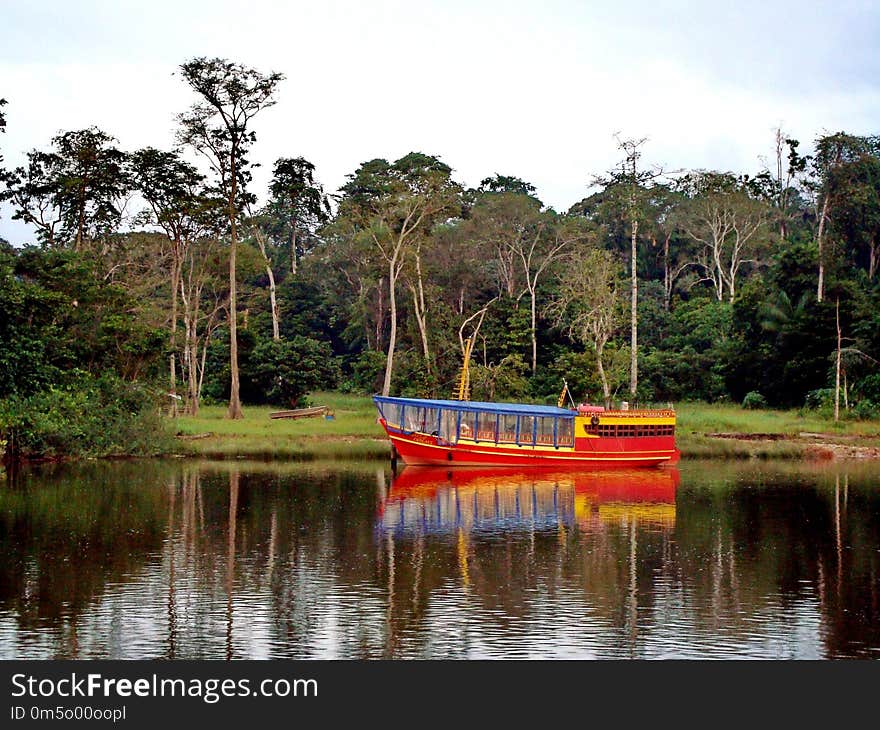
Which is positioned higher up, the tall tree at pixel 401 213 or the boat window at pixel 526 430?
the tall tree at pixel 401 213

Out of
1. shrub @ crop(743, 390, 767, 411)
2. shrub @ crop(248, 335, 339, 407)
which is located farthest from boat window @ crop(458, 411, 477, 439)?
shrub @ crop(743, 390, 767, 411)

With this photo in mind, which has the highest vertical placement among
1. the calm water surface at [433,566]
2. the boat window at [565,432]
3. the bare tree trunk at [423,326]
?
the bare tree trunk at [423,326]

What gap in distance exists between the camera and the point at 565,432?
4300 centimetres

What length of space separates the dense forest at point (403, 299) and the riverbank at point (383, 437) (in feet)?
5.73

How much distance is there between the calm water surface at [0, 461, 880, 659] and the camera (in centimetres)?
1898

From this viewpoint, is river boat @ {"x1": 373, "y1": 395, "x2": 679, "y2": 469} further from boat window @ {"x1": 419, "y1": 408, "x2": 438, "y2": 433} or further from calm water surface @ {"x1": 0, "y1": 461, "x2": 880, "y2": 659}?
calm water surface @ {"x1": 0, "y1": 461, "x2": 880, "y2": 659}

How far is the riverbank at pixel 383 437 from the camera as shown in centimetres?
4534

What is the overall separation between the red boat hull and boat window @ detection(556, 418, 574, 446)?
0.90ft

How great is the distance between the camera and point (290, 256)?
3548 inches

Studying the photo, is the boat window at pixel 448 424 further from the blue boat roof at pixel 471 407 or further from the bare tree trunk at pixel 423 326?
the bare tree trunk at pixel 423 326

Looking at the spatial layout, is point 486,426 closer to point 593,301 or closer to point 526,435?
point 526,435

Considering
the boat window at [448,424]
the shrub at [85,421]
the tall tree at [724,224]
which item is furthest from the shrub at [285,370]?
the tall tree at [724,224]

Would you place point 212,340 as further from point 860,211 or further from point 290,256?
point 860,211

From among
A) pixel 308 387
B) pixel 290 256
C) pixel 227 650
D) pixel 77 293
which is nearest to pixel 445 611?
pixel 227 650
